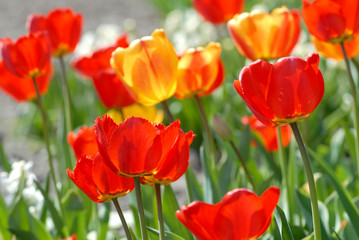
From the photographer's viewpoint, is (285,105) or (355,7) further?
(355,7)

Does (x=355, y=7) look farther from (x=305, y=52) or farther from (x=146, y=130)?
(x=305, y=52)

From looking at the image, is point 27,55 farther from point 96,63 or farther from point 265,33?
point 265,33

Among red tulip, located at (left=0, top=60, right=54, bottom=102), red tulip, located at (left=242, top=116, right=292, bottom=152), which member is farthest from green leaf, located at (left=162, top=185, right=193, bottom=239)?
red tulip, located at (left=0, top=60, right=54, bottom=102)

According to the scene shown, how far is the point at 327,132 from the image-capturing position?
8.93 feet

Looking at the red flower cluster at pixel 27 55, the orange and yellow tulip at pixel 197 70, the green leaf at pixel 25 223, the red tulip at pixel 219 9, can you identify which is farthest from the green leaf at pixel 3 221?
the red tulip at pixel 219 9

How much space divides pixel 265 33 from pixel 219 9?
3.29 ft

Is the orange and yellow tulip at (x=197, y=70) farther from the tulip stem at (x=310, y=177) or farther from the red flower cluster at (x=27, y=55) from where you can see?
the tulip stem at (x=310, y=177)

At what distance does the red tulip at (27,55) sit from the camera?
1623 millimetres

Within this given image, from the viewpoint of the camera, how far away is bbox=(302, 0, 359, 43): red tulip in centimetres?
141

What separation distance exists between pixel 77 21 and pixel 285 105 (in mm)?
1129

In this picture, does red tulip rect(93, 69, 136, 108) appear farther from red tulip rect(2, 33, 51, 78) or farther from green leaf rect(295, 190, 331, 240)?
green leaf rect(295, 190, 331, 240)

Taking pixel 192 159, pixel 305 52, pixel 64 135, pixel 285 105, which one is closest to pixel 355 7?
pixel 285 105

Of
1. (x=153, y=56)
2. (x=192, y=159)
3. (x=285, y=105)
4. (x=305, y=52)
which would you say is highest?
(x=153, y=56)

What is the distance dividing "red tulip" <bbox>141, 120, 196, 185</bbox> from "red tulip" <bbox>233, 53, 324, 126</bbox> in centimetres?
12
